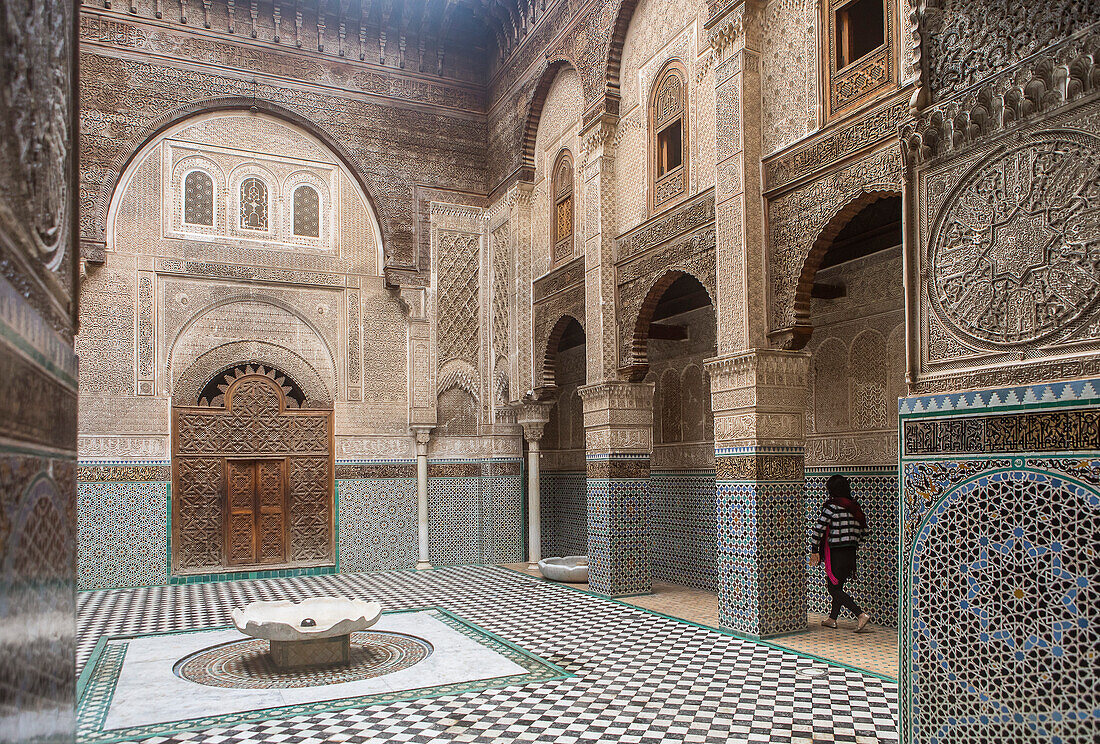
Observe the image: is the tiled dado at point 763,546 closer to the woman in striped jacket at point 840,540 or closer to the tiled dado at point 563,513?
the woman in striped jacket at point 840,540

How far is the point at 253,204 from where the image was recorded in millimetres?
9258

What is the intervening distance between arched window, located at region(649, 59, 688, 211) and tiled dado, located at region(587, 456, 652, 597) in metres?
2.30

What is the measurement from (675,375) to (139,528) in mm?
5694

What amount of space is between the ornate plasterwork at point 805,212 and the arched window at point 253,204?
20.1ft

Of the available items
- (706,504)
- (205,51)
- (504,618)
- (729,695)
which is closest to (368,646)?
(504,618)

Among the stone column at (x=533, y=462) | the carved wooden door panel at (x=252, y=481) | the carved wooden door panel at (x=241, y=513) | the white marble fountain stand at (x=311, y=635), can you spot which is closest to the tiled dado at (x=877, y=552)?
the white marble fountain stand at (x=311, y=635)

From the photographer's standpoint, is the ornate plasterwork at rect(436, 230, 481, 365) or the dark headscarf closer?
the dark headscarf

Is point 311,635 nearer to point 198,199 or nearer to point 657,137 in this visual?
point 657,137

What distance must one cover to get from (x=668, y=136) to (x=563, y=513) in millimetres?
5448

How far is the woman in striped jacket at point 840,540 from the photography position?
218 inches

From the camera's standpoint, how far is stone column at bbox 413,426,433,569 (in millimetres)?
9539

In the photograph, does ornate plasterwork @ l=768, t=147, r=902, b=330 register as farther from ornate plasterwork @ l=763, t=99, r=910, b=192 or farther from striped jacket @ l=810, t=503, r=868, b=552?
striped jacket @ l=810, t=503, r=868, b=552

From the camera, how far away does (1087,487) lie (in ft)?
6.59

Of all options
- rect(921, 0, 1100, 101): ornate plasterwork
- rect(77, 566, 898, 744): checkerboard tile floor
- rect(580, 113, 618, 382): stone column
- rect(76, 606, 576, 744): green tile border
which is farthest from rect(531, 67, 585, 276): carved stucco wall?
rect(921, 0, 1100, 101): ornate plasterwork
